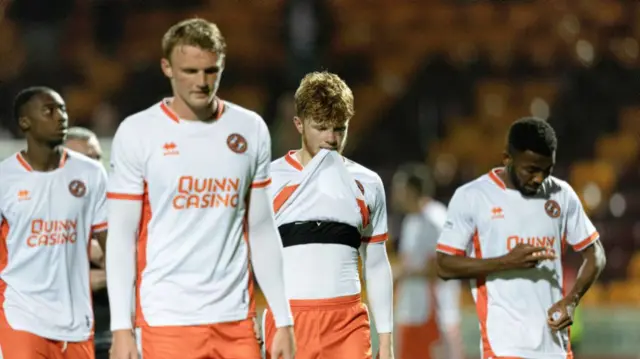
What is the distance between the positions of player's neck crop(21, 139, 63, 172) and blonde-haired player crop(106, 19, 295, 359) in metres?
2.07

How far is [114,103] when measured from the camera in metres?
17.3

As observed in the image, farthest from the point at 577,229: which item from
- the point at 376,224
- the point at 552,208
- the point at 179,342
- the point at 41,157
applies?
the point at 41,157

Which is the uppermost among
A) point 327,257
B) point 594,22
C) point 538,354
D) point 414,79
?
point 594,22

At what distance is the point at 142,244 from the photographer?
4.40m

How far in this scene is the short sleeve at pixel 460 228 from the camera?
6.25 m

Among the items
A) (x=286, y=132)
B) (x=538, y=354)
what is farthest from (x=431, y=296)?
(x=538, y=354)

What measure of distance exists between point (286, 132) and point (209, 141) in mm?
10674

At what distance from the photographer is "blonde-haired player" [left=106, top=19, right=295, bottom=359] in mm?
4309

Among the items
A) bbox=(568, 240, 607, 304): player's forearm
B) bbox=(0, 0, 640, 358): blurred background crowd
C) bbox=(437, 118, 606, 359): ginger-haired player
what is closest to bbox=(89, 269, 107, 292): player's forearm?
bbox=(437, 118, 606, 359): ginger-haired player

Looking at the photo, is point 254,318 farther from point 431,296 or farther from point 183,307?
point 431,296

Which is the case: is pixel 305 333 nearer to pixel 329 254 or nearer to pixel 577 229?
pixel 329 254

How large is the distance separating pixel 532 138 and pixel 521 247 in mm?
597

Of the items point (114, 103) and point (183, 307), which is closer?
point (183, 307)

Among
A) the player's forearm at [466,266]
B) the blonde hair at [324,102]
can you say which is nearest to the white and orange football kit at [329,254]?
the blonde hair at [324,102]
